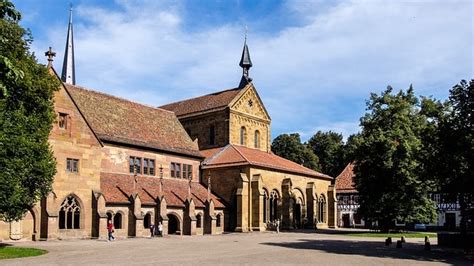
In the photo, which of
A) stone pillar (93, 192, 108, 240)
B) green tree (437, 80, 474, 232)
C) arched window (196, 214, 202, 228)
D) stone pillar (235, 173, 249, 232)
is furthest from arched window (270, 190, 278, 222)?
green tree (437, 80, 474, 232)

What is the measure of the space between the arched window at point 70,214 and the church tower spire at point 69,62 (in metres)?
32.9

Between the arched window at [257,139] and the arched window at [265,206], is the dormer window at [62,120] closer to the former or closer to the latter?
the arched window at [265,206]

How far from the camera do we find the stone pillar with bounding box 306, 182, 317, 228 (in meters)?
59.8

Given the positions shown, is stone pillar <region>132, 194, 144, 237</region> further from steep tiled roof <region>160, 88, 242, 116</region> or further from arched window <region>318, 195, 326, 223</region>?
arched window <region>318, 195, 326, 223</region>

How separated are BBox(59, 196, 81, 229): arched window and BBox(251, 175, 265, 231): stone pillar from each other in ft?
60.7

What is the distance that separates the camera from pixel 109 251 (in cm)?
2745

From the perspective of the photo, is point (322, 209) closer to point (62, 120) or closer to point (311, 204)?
point (311, 204)

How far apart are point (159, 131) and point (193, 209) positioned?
410 inches

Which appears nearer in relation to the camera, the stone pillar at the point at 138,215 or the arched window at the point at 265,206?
the stone pillar at the point at 138,215

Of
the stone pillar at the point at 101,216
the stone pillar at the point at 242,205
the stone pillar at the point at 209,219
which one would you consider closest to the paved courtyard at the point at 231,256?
the stone pillar at the point at 101,216

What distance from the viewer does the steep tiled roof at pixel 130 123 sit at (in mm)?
46469

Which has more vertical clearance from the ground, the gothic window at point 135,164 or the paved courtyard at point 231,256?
the gothic window at point 135,164

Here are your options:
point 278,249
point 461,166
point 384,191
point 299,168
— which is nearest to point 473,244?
point 461,166

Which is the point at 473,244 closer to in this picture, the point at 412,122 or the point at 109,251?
the point at 109,251
